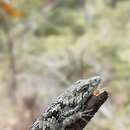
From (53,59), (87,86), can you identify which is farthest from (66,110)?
(53,59)

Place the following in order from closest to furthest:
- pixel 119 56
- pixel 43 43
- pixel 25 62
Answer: pixel 119 56 < pixel 25 62 < pixel 43 43

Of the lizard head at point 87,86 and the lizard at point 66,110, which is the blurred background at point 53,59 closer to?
the lizard head at point 87,86

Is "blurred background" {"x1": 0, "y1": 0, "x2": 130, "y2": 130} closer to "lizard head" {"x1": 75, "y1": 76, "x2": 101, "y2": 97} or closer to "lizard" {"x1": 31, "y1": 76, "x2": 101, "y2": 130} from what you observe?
"lizard head" {"x1": 75, "y1": 76, "x2": 101, "y2": 97}

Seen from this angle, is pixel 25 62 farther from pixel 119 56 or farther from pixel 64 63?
pixel 119 56

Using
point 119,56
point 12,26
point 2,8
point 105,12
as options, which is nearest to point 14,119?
point 119,56

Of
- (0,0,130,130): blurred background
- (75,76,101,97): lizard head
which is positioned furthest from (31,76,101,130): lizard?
(0,0,130,130): blurred background

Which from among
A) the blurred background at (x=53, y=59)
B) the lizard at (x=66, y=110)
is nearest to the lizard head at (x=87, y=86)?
the lizard at (x=66, y=110)

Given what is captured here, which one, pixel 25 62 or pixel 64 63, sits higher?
pixel 25 62

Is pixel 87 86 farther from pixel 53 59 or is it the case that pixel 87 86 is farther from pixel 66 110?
pixel 53 59
